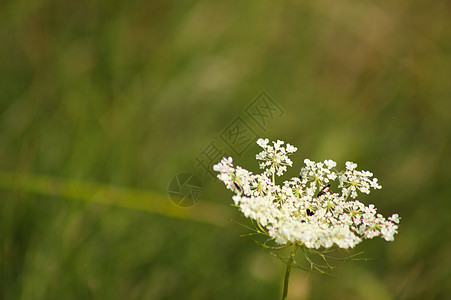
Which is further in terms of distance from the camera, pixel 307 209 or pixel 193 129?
pixel 193 129

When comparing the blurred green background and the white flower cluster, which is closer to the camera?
the white flower cluster

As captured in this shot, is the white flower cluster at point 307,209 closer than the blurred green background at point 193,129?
Yes

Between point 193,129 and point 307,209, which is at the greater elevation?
point 193,129

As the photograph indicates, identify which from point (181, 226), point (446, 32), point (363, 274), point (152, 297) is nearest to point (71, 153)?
point (181, 226)

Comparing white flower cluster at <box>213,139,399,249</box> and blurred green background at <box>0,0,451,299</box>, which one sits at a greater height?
blurred green background at <box>0,0,451,299</box>
